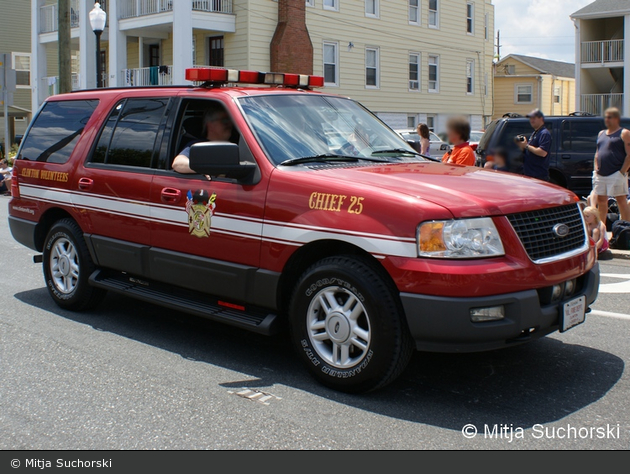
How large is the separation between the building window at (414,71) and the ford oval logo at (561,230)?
29765mm

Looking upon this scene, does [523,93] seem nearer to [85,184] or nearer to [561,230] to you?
[85,184]

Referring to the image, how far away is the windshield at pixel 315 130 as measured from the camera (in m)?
5.17

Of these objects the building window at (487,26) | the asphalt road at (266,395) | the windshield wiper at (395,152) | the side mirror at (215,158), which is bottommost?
the asphalt road at (266,395)

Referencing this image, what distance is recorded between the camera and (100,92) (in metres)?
6.64

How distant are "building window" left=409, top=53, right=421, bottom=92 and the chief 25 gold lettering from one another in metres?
29.9

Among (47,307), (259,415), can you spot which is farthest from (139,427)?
(47,307)

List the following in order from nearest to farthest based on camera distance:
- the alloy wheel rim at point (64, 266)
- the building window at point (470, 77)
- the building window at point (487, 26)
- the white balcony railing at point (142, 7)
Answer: the alloy wheel rim at point (64, 266)
the white balcony railing at point (142, 7)
the building window at point (470, 77)
the building window at point (487, 26)

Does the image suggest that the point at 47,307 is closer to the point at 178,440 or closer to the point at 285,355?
the point at 285,355

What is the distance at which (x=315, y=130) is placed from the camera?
5.40m

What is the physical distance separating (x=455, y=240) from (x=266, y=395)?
1.52 metres

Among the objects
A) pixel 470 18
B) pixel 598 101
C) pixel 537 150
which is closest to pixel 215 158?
pixel 537 150

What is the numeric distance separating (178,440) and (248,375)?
1.14m

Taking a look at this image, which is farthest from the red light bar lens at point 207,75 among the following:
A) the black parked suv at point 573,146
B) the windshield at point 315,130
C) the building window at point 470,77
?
the building window at point 470,77

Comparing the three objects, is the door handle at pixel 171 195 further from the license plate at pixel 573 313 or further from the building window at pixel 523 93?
the building window at pixel 523 93
